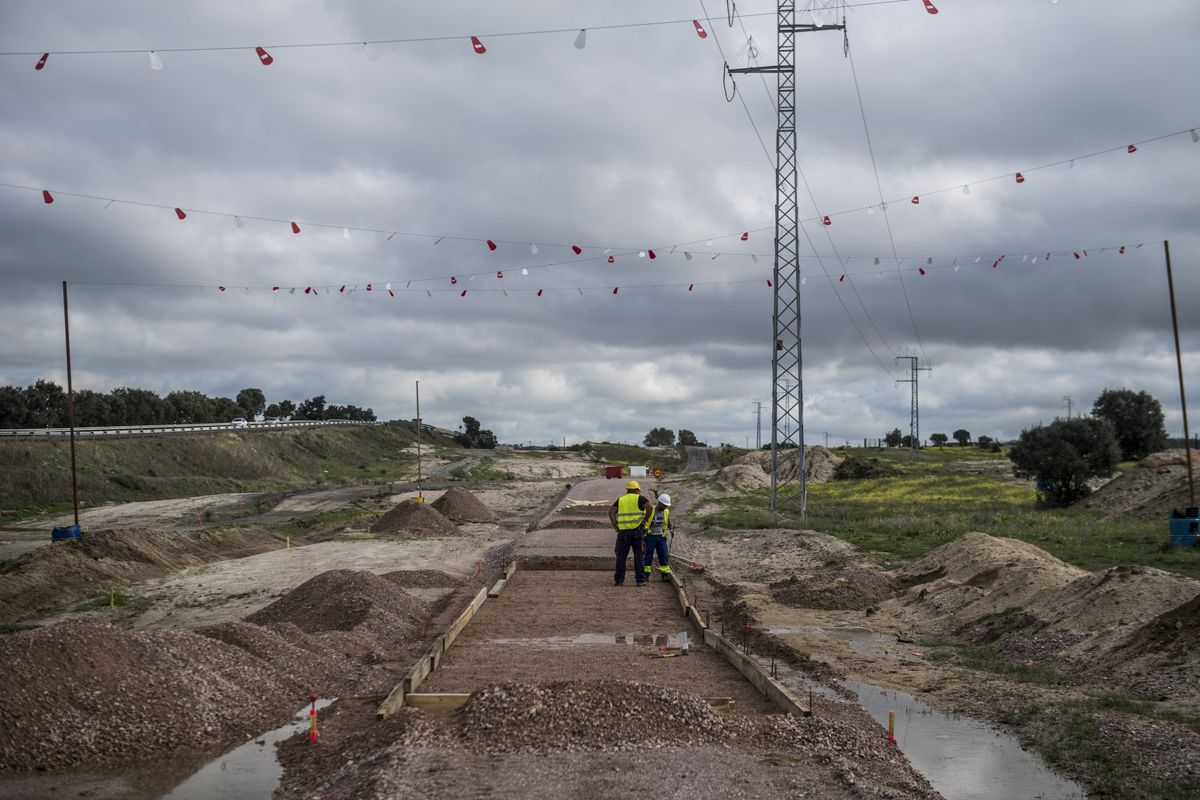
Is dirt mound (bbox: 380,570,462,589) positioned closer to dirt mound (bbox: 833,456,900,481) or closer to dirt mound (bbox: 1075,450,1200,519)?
dirt mound (bbox: 1075,450,1200,519)

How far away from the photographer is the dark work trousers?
21500 millimetres

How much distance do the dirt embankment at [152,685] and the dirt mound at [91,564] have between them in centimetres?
1103

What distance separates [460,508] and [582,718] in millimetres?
36851

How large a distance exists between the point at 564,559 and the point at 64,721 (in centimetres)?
1646

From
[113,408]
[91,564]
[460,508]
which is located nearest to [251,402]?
[113,408]

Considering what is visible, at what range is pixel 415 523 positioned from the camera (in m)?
39.4

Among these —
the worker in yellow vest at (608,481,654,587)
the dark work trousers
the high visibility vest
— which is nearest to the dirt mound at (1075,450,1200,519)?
the dark work trousers

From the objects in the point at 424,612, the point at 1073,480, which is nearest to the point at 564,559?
the point at 424,612

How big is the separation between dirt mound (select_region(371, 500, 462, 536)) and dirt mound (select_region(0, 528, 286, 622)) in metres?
6.87

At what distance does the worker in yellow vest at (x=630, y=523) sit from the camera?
69.4ft

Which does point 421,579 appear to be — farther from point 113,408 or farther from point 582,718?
point 113,408

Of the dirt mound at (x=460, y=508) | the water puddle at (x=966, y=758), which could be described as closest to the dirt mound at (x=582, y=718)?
the water puddle at (x=966, y=758)

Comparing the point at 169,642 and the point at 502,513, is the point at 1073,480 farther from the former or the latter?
the point at 169,642

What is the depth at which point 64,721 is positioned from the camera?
10.3 meters
